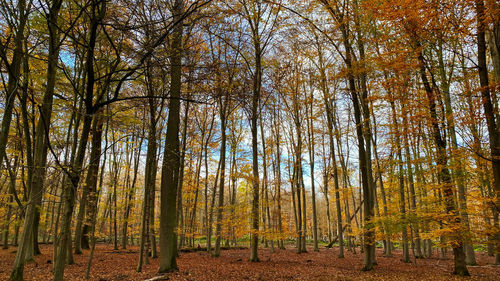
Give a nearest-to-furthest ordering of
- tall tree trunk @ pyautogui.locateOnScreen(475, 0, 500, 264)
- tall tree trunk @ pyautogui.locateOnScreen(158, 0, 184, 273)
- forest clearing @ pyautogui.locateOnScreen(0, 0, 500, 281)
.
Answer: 1. forest clearing @ pyautogui.locateOnScreen(0, 0, 500, 281)
2. tall tree trunk @ pyautogui.locateOnScreen(475, 0, 500, 264)
3. tall tree trunk @ pyautogui.locateOnScreen(158, 0, 184, 273)

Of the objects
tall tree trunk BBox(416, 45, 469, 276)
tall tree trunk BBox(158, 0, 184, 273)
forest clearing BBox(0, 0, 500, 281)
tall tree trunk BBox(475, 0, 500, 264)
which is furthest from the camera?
tall tree trunk BBox(158, 0, 184, 273)

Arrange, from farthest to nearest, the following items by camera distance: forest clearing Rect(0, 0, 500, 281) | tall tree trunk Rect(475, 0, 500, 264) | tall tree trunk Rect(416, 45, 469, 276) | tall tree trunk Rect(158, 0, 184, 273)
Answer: tall tree trunk Rect(158, 0, 184, 273) → tall tree trunk Rect(416, 45, 469, 276) → tall tree trunk Rect(475, 0, 500, 264) → forest clearing Rect(0, 0, 500, 281)

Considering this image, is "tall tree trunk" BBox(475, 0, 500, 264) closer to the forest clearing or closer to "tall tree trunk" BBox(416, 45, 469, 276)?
the forest clearing

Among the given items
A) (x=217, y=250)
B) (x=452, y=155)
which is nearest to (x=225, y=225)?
(x=217, y=250)

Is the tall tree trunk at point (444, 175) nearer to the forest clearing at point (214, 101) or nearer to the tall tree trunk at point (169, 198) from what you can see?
the forest clearing at point (214, 101)

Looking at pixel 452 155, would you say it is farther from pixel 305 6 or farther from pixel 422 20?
pixel 305 6

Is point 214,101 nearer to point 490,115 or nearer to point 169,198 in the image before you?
point 169,198

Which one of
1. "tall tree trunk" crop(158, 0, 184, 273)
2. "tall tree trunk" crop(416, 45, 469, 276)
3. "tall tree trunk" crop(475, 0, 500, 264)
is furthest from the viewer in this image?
"tall tree trunk" crop(158, 0, 184, 273)

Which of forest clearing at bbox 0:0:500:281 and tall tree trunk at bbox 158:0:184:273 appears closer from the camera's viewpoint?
forest clearing at bbox 0:0:500:281

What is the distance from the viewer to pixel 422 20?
20.0ft

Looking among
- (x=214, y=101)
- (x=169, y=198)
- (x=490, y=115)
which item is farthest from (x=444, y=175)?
(x=169, y=198)

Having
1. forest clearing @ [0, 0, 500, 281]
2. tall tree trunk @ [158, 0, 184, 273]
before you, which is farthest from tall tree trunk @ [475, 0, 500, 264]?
tall tree trunk @ [158, 0, 184, 273]

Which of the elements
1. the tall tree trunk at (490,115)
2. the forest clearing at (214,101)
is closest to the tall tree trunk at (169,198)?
the forest clearing at (214,101)

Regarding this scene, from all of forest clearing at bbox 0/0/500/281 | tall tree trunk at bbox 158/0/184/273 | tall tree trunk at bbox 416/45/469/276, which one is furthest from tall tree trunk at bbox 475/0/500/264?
tall tree trunk at bbox 158/0/184/273
